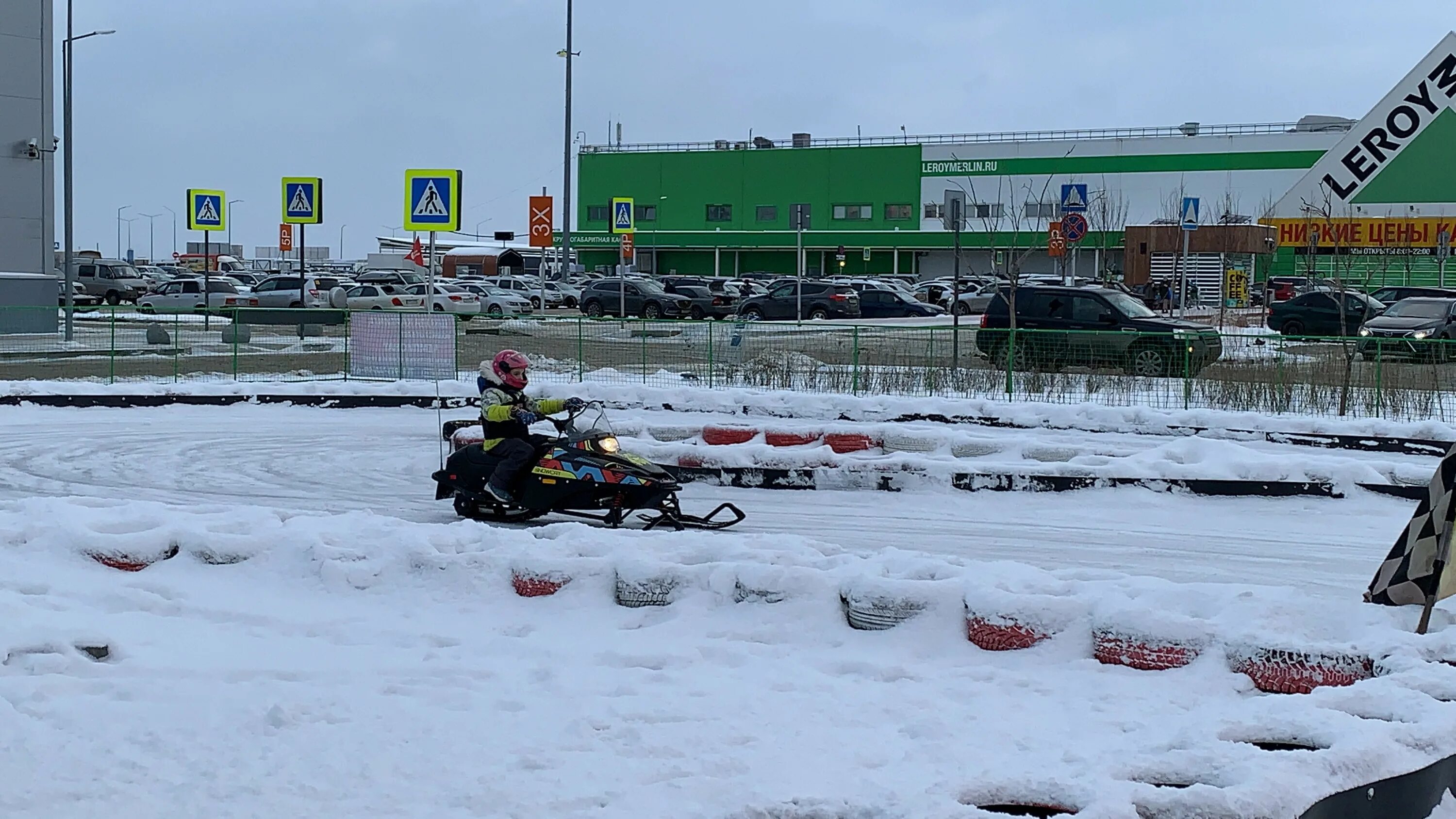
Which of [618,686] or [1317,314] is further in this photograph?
[1317,314]

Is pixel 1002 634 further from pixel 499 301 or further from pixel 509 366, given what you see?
pixel 499 301

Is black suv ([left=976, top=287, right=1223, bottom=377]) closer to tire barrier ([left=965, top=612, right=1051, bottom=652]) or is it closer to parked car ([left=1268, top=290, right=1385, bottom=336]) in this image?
tire barrier ([left=965, top=612, right=1051, bottom=652])

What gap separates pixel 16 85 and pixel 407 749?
3264 cm

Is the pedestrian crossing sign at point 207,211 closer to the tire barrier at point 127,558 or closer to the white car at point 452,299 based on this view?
the white car at point 452,299

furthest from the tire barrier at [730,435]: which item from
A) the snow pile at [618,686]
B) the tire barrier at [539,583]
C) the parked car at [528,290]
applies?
the parked car at [528,290]

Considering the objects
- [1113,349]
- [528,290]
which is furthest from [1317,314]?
[528,290]

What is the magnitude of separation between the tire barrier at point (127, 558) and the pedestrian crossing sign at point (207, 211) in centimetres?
2447

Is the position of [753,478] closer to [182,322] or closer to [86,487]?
[86,487]

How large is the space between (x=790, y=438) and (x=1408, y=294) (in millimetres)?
29776

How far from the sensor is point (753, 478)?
13.8m

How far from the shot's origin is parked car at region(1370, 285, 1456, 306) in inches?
1384

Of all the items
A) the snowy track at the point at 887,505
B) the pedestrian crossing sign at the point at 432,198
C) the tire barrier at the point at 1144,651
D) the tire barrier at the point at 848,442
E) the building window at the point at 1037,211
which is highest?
the building window at the point at 1037,211

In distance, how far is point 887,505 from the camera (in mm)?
12812

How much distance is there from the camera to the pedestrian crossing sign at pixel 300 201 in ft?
82.4
